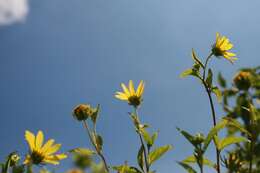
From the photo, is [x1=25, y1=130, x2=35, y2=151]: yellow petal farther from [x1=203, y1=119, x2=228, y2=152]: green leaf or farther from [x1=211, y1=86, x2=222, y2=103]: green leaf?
[x1=211, y1=86, x2=222, y2=103]: green leaf

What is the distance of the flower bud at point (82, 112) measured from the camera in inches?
115

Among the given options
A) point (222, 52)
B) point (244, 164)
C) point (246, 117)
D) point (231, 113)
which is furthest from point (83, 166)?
point (222, 52)

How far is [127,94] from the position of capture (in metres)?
3.13

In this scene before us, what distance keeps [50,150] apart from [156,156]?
1.96 feet

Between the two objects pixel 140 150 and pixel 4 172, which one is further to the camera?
pixel 140 150

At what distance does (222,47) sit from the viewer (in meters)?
3.59

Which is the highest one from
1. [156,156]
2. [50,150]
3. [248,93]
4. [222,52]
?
[222,52]

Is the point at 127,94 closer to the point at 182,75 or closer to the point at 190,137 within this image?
the point at 182,75

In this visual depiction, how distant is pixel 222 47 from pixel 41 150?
88.6 inches

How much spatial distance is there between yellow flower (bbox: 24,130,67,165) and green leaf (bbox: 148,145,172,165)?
54 cm

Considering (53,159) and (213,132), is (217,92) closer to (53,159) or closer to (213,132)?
(213,132)

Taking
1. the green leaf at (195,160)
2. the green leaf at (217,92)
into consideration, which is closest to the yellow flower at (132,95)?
the green leaf at (217,92)

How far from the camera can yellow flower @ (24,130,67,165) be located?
179cm

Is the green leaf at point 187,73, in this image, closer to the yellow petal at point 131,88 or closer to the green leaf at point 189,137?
the yellow petal at point 131,88
